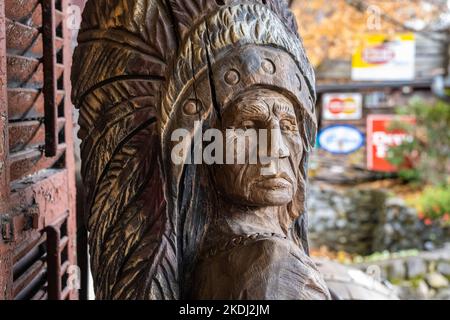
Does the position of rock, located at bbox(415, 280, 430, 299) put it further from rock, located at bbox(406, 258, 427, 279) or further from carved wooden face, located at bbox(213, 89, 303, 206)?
carved wooden face, located at bbox(213, 89, 303, 206)

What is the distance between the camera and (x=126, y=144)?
0.96 m

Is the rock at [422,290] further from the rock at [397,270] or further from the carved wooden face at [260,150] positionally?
the carved wooden face at [260,150]

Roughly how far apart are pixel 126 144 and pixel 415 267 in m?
3.85

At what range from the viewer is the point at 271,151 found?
3.05ft

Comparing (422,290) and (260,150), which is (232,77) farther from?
(422,290)

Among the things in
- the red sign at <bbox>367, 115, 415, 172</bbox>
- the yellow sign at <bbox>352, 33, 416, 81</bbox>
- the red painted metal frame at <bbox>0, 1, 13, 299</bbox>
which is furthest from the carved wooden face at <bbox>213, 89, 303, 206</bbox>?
the red sign at <bbox>367, 115, 415, 172</bbox>

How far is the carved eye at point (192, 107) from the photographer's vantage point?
0.92 metres

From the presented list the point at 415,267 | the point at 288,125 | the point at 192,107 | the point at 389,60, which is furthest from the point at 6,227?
the point at 389,60

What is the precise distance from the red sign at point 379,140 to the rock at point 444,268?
3.38 metres

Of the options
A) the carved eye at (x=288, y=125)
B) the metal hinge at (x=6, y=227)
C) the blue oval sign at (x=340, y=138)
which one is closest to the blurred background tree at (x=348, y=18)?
the blue oval sign at (x=340, y=138)

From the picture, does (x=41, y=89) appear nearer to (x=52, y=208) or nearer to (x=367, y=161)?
(x=52, y=208)

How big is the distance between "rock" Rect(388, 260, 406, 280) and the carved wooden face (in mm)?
3647

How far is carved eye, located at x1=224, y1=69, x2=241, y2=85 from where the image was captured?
0.92 metres
